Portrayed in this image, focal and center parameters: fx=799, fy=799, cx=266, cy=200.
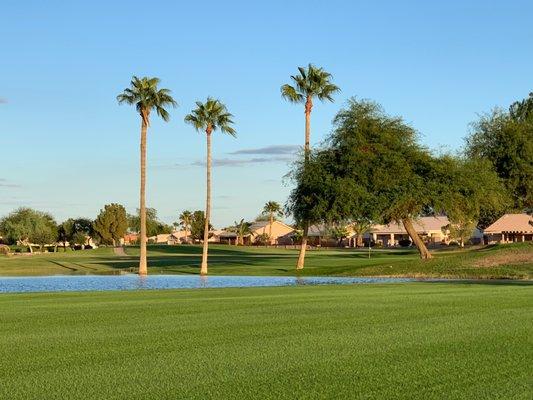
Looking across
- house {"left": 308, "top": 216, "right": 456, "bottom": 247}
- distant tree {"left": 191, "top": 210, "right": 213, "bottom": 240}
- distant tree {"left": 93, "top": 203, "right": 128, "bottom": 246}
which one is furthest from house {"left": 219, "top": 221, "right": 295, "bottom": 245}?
distant tree {"left": 93, "top": 203, "right": 128, "bottom": 246}

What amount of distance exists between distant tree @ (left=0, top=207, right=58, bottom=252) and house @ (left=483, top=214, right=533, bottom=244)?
76136mm

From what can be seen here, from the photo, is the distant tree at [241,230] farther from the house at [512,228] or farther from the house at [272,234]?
the house at [512,228]

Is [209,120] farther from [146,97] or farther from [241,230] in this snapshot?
[241,230]

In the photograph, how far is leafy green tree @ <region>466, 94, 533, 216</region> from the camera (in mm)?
59469

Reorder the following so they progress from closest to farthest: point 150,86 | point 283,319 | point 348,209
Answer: point 283,319 < point 348,209 < point 150,86

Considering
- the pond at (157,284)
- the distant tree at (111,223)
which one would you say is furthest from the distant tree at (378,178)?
the distant tree at (111,223)

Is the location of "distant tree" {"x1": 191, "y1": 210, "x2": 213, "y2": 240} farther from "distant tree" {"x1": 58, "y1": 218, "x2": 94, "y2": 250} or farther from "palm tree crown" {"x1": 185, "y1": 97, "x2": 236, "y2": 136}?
"palm tree crown" {"x1": 185, "y1": 97, "x2": 236, "y2": 136}

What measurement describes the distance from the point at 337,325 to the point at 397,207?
123ft

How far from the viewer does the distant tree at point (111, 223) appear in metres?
155

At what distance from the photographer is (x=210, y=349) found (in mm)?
11516

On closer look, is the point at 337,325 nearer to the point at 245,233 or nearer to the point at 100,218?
the point at 100,218

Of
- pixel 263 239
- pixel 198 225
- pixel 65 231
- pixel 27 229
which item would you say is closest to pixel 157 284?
pixel 27 229

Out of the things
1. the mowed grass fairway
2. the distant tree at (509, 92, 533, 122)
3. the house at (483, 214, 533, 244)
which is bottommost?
the mowed grass fairway

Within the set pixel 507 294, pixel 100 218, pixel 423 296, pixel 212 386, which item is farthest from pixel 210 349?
pixel 100 218
